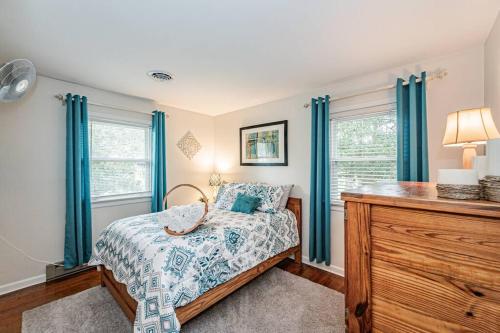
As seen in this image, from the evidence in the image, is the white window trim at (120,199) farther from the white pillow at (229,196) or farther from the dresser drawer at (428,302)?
the dresser drawer at (428,302)

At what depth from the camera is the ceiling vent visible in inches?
95.7

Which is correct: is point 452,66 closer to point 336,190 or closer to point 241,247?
point 336,190

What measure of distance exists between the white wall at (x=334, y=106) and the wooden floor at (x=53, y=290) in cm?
25

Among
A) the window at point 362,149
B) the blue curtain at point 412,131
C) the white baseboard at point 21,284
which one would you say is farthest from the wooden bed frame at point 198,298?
the blue curtain at point 412,131

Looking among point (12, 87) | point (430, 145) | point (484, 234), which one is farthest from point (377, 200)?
point (12, 87)

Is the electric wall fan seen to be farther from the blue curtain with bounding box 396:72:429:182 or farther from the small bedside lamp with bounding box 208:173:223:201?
the blue curtain with bounding box 396:72:429:182

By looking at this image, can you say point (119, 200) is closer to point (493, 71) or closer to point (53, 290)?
point (53, 290)

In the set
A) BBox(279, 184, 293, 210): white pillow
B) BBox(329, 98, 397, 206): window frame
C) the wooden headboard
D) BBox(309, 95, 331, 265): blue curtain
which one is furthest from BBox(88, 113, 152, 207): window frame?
BBox(329, 98, 397, 206): window frame

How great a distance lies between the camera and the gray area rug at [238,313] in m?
1.82

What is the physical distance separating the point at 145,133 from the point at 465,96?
12.7 feet

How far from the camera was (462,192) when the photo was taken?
0.62 meters

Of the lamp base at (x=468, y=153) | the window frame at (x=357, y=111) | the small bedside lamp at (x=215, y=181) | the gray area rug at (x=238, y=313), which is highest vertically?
the window frame at (x=357, y=111)

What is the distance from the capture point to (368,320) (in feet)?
2.32

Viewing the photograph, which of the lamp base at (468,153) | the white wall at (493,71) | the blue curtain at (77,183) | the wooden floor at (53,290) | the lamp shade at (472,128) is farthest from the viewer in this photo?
the blue curtain at (77,183)
